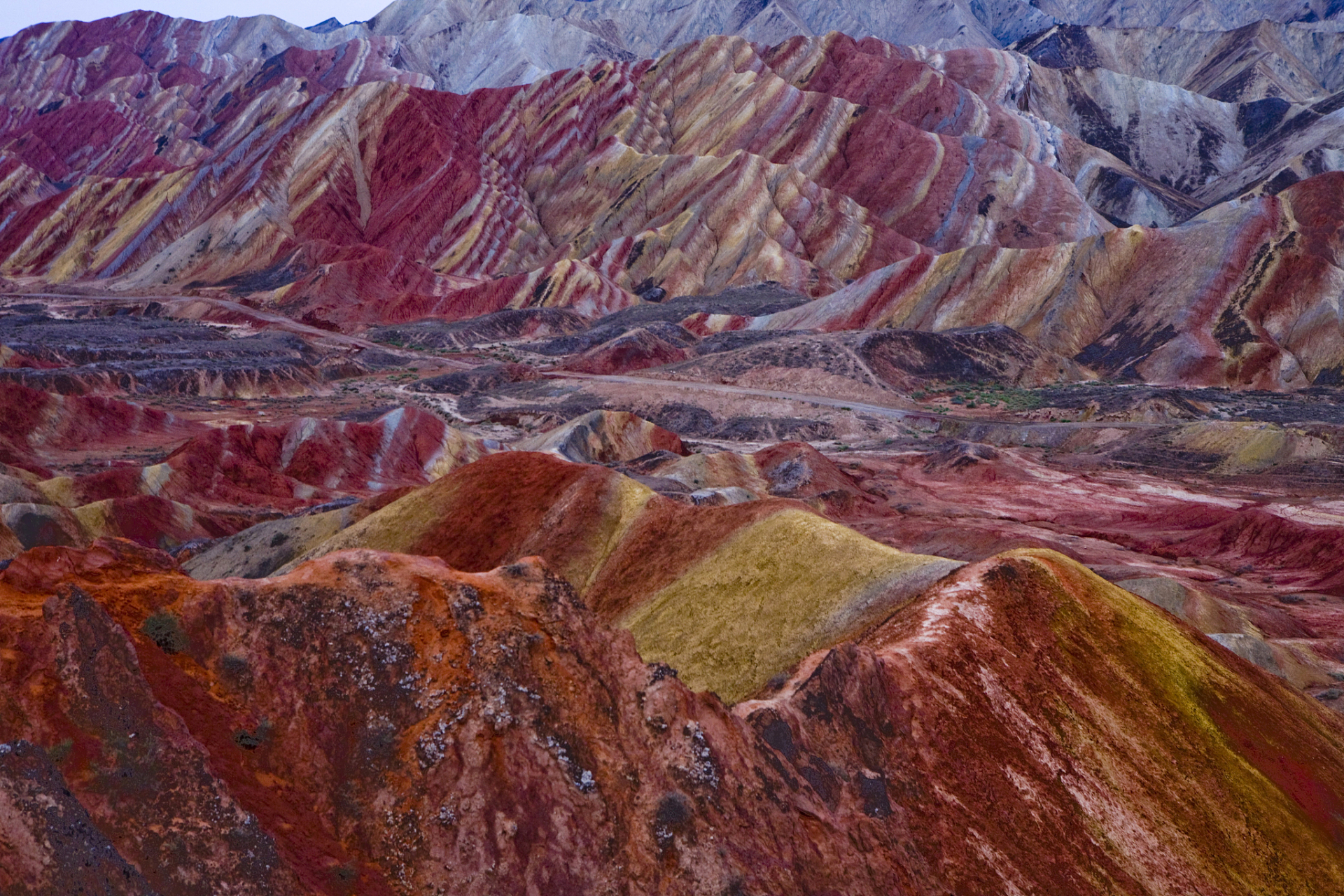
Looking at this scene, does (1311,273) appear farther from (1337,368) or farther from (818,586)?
(818,586)

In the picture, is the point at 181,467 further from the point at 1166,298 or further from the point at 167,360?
the point at 1166,298

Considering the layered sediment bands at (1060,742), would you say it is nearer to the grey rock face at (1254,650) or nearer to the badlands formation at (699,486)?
the badlands formation at (699,486)

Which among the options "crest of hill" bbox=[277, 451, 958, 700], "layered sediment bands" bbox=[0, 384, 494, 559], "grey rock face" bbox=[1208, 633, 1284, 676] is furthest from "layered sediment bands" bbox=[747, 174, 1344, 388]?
"crest of hill" bbox=[277, 451, 958, 700]

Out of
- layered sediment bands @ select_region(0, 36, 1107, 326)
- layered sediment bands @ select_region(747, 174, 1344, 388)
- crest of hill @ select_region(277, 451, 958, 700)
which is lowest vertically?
layered sediment bands @ select_region(747, 174, 1344, 388)

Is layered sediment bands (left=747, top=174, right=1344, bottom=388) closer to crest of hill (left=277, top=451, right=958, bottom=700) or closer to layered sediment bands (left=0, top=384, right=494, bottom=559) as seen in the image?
layered sediment bands (left=0, top=384, right=494, bottom=559)

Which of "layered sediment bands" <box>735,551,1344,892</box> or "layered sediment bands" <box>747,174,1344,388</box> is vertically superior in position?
"layered sediment bands" <box>735,551,1344,892</box>

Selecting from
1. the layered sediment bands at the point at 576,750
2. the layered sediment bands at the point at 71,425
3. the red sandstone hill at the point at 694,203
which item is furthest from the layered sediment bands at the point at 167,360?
the layered sediment bands at the point at 576,750

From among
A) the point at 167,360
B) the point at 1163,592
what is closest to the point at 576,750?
the point at 1163,592
